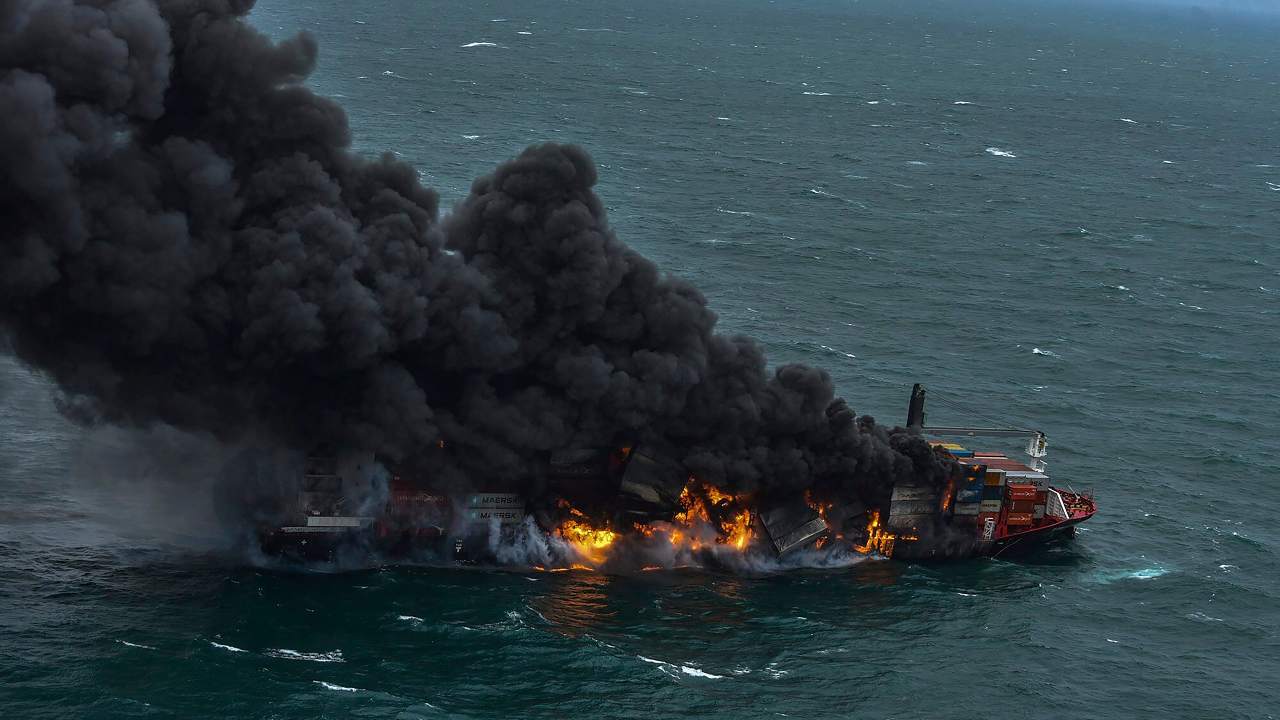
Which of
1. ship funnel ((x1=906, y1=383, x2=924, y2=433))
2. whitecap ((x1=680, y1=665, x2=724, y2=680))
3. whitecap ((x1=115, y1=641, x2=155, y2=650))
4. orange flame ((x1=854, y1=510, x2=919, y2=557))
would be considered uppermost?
A: ship funnel ((x1=906, y1=383, x2=924, y2=433))

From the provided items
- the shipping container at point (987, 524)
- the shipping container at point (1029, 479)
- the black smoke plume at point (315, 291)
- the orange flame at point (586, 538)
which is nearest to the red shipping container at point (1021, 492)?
the shipping container at point (1029, 479)

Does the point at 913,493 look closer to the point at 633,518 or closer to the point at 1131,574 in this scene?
the point at 1131,574

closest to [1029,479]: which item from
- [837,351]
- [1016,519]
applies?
[1016,519]

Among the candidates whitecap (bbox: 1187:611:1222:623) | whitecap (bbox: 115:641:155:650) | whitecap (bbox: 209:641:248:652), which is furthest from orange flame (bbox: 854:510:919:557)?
whitecap (bbox: 115:641:155:650)

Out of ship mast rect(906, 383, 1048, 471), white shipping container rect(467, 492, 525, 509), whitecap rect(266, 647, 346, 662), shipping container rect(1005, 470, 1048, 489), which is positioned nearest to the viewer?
whitecap rect(266, 647, 346, 662)

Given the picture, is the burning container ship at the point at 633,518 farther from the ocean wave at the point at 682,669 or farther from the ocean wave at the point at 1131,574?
the ocean wave at the point at 682,669

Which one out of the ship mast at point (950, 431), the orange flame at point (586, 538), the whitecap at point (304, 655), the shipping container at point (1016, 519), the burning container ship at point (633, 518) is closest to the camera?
the whitecap at point (304, 655)

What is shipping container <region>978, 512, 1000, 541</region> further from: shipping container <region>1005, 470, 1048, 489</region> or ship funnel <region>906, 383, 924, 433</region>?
ship funnel <region>906, 383, 924, 433</region>

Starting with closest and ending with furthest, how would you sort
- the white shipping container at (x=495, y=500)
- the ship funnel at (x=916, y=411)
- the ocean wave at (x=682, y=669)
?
the ocean wave at (x=682, y=669) → the white shipping container at (x=495, y=500) → the ship funnel at (x=916, y=411)
